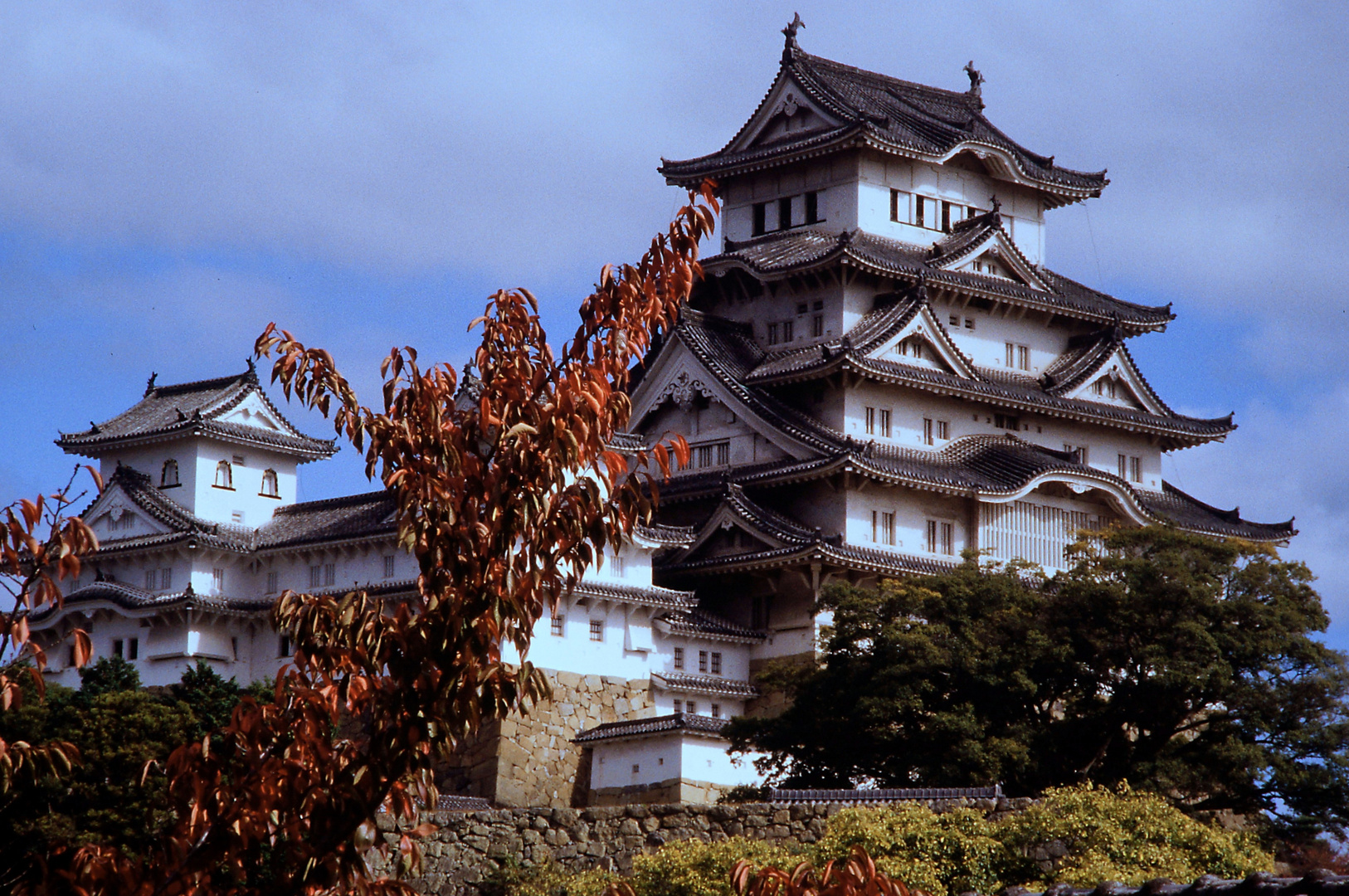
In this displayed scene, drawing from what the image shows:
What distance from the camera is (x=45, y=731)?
111ft

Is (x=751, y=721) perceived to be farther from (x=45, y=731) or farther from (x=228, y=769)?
(x=228, y=769)

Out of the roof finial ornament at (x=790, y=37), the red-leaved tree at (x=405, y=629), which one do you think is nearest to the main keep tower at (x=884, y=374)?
the roof finial ornament at (x=790, y=37)

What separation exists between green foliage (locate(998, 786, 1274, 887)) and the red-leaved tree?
16.1 metres

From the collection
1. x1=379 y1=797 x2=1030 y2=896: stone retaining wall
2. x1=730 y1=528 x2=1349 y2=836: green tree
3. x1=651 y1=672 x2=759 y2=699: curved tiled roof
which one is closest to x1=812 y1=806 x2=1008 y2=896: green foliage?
x1=379 y1=797 x2=1030 y2=896: stone retaining wall

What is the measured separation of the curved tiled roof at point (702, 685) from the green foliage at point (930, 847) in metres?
19.8

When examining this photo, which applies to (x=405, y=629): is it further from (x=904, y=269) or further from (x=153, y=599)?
(x=904, y=269)

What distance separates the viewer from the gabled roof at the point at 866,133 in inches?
2212

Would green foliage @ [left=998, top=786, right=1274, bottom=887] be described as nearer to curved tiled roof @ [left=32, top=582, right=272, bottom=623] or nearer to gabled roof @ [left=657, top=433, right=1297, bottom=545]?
gabled roof @ [left=657, top=433, right=1297, bottom=545]

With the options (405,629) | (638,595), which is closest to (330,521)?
(638,595)

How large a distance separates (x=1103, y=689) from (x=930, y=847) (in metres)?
14.6

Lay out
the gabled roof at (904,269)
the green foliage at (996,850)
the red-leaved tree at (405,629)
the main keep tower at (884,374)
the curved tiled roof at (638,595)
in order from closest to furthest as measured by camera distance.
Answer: the red-leaved tree at (405,629), the green foliage at (996,850), the curved tiled roof at (638,595), the main keep tower at (884,374), the gabled roof at (904,269)

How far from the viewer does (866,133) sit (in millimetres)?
55094

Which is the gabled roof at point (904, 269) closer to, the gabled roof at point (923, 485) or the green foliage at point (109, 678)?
the gabled roof at point (923, 485)

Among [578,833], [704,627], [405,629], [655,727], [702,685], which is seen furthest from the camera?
[704,627]
